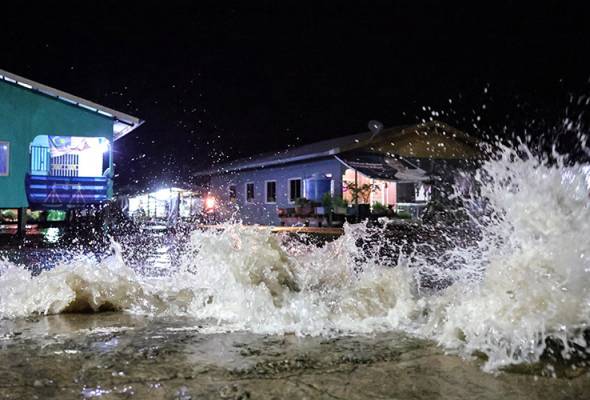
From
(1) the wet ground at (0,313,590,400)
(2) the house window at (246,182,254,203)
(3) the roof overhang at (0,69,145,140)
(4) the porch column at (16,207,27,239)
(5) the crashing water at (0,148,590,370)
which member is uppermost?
(3) the roof overhang at (0,69,145,140)

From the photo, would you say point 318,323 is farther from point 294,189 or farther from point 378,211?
point 294,189

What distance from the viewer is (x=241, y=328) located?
491cm

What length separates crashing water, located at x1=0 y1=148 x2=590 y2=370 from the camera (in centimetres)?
434

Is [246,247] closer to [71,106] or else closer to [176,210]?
[71,106]

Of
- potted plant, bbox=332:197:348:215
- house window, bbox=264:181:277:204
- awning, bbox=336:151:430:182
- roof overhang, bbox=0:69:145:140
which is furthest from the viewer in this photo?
house window, bbox=264:181:277:204

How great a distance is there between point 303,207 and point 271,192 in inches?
245

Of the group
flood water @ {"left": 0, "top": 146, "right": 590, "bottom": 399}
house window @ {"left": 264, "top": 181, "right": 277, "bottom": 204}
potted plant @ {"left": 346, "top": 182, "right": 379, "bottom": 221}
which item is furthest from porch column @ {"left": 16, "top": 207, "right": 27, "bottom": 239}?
house window @ {"left": 264, "top": 181, "right": 277, "bottom": 204}

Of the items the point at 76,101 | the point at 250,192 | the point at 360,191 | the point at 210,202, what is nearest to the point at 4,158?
the point at 76,101

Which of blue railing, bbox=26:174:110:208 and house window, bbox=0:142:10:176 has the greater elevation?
house window, bbox=0:142:10:176

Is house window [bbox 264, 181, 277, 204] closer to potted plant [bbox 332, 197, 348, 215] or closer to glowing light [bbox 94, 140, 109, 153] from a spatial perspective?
potted plant [bbox 332, 197, 348, 215]

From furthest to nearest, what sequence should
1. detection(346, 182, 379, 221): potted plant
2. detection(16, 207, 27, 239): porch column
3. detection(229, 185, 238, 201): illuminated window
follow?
detection(229, 185, 238, 201): illuminated window < detection(346, 182, 379, 221): potted plant < detection(16, 207, 27, 239): porch column

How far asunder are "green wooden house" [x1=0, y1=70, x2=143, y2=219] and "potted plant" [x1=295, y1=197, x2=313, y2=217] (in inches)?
292

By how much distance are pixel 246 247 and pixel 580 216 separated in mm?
4003

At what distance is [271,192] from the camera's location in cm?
2805
